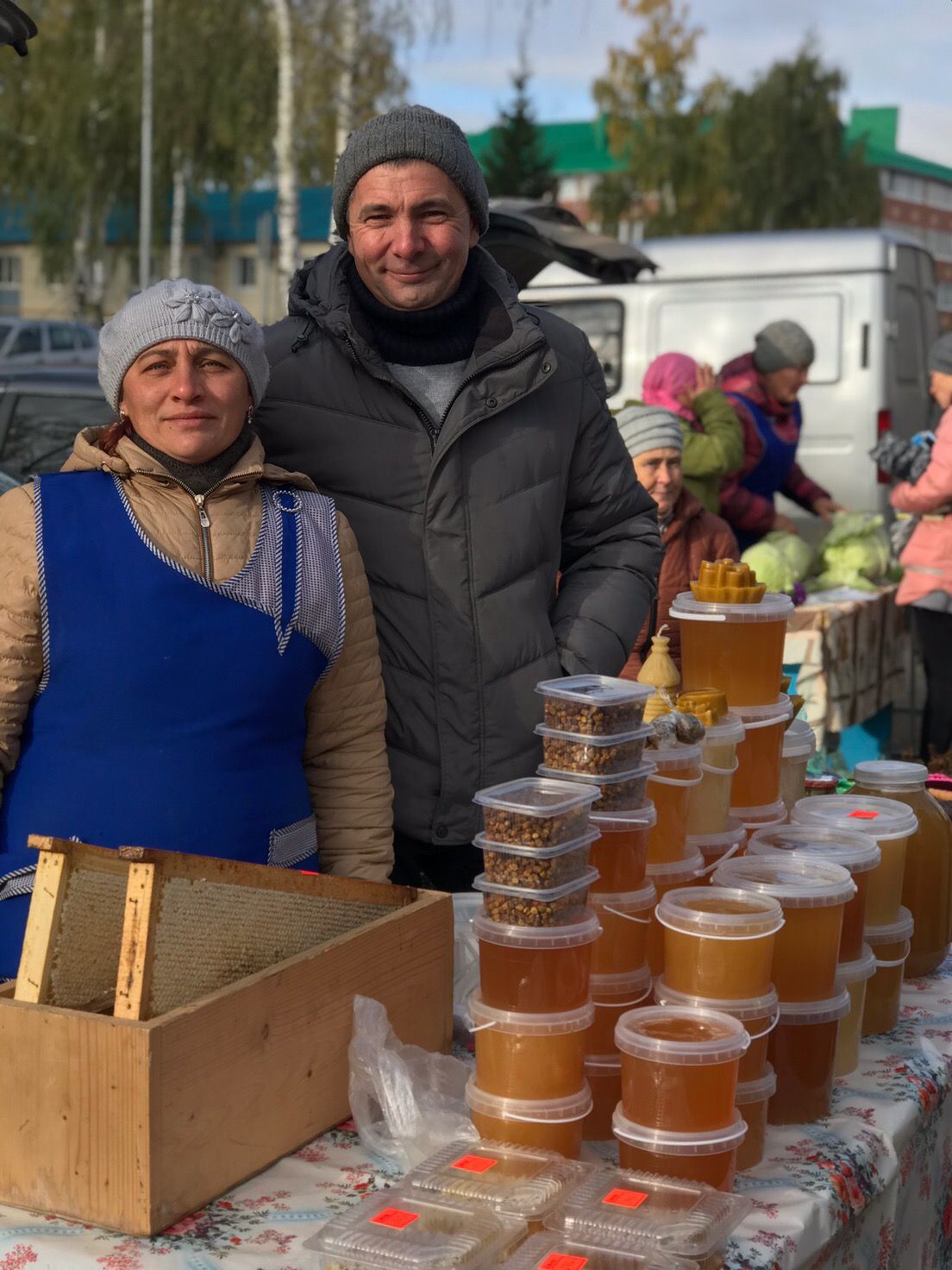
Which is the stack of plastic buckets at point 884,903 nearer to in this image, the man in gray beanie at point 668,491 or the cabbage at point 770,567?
the man in gray beanie at point 668,491

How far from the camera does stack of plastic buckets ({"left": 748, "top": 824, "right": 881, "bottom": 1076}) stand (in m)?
1.98

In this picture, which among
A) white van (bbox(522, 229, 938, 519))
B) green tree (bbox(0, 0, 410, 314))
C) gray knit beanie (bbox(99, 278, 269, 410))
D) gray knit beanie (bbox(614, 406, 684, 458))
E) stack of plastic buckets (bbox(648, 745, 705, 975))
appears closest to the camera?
stack of plastic buckets (bbox(648, 745, 705, 975))

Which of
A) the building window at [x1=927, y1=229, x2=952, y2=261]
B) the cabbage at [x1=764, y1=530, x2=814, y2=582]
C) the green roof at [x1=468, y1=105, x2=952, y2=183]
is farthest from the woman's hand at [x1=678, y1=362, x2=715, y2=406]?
the building window at [x1=927, y1=229, x2=952, y2=261]

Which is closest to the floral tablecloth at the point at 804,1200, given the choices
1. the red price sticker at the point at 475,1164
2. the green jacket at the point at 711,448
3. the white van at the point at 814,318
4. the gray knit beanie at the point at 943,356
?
the red price sticker at the point at 475,1164

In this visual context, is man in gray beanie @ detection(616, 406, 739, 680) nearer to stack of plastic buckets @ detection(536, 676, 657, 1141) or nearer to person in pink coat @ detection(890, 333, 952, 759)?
person in pink coat @ detection(890, 333, 952, 759)

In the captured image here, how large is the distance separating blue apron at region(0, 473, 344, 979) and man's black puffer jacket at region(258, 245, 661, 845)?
0.45 m

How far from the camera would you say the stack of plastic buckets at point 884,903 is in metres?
2.15

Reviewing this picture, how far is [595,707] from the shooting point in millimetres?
1786

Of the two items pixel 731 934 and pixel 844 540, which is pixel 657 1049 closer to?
pixel 731 934

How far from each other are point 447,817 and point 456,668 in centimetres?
25

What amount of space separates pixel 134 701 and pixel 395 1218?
0.75m

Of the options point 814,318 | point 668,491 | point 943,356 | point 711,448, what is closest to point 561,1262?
point 668,491

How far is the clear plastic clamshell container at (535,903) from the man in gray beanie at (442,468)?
781mm

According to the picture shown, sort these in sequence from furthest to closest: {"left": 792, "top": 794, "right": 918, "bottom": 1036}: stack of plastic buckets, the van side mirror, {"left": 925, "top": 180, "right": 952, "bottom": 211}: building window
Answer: {"left": 925, "top": 180, "right": 952, "bottom": 211}: building window < the van side mirror < {"left": 792, "top": 794, "right": 918, "bottom": 1036}: stack of plastic buckets
